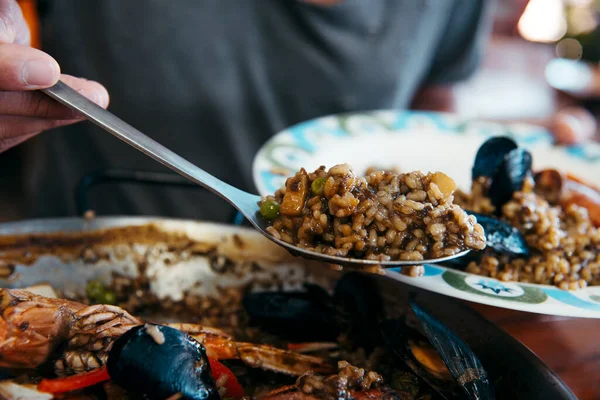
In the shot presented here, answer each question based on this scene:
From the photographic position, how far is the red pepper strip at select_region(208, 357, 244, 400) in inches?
42.9

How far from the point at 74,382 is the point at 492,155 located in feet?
4.40

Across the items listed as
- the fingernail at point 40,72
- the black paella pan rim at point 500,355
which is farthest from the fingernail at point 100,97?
the black paella pan rim at point 500,355

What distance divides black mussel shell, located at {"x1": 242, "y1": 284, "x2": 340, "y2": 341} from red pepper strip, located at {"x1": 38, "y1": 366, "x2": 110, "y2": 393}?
0.47 metres

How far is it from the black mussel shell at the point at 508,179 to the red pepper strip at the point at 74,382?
1.23 m

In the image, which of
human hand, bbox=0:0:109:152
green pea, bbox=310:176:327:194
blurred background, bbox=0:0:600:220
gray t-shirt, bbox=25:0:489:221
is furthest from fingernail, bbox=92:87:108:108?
blurred background, bbox=0:0:600:220

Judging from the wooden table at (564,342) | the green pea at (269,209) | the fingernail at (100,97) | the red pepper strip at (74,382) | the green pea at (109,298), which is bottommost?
the green pea at (109,298)

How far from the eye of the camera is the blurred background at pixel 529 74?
152 inches

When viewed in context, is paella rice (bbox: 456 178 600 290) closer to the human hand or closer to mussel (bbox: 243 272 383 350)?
mussel (bbox: 243 272 383 350)

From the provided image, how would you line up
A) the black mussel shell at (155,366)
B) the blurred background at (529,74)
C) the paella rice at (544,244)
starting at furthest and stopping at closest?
the blurred background at (529,74), the paella rice at (544,244), the black mussel shell at (155,366)

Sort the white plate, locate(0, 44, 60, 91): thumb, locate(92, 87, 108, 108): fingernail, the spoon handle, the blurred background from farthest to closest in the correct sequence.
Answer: the blurred background
the white plate
locate(92, 87, 108, 108): fingernail
the spoon handle
locate(0, 44, 60, 91): thumb

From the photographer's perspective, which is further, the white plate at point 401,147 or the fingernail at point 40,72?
the white plate at point 401,147

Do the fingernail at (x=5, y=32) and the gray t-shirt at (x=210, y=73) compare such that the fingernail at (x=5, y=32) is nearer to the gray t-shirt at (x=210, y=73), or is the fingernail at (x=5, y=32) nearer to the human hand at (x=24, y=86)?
the human hand at (x=24, y=86)

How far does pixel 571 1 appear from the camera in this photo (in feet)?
20.4

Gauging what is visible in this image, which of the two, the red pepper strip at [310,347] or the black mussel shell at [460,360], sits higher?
the black mussel shell at [460,360]
